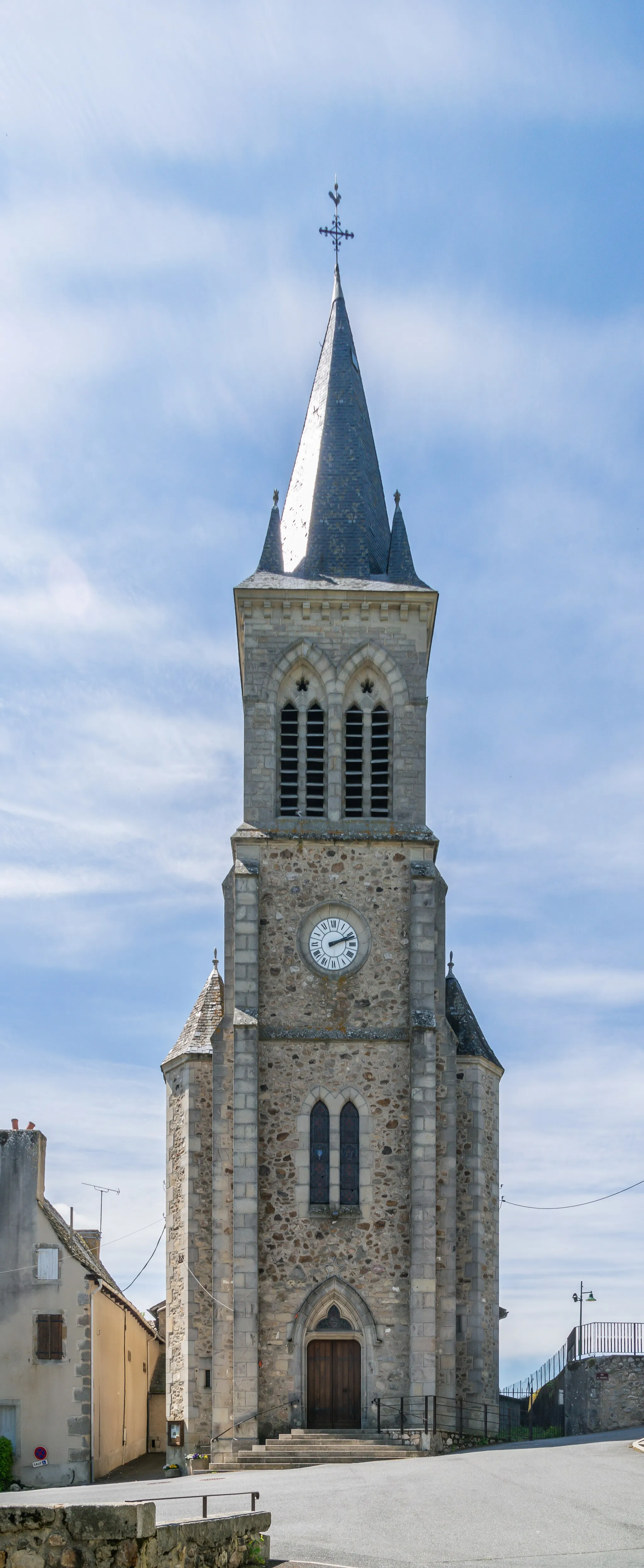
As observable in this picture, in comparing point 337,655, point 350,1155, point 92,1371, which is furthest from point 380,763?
point 92,1371

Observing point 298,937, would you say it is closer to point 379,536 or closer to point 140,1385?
point 379,536

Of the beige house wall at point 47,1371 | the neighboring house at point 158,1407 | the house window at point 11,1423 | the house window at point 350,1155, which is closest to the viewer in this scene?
the beige house wall at point 47,1371

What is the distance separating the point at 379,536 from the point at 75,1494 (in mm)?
18968

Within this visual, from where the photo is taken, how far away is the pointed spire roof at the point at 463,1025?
3138cm

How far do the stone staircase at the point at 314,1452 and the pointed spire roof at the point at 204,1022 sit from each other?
6.57m

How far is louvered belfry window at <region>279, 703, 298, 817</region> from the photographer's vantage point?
30812mm

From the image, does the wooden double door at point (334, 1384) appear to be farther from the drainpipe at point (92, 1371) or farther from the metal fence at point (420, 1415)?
the drainpipe at point (92, 1371)

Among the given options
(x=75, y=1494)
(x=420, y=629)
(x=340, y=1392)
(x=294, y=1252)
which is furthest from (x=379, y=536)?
(x=75, y=1494)

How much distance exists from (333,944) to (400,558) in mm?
7723

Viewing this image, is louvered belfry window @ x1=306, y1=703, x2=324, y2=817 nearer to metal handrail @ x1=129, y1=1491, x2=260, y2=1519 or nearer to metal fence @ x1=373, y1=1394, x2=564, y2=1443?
metal fence @ x1=373, y1=1394, x2=564, y2=1443

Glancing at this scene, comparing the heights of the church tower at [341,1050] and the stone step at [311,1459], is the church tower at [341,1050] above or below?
above

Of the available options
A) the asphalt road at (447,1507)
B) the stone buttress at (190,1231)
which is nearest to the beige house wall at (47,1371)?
the stone buttress at (190,1231)

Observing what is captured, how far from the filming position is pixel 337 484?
33562 mm

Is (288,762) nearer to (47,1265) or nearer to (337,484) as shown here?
(337,484)
